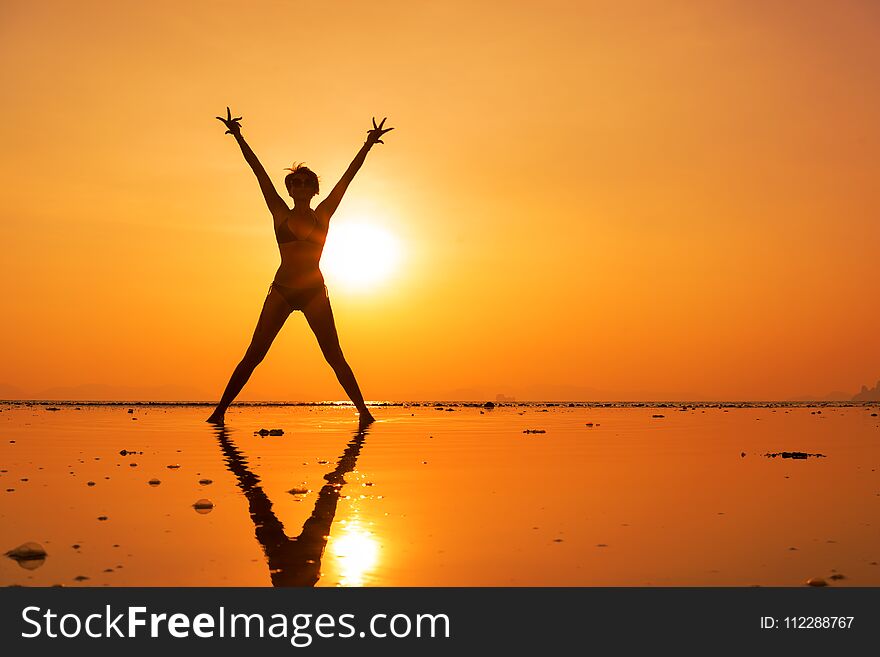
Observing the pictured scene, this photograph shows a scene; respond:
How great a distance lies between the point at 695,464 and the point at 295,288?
12.2 m

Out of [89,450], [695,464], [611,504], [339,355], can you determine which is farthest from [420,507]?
[339,355]

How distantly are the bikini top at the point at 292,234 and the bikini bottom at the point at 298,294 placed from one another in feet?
4.00

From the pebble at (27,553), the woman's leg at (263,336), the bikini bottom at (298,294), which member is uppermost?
the bikini bottom at (298,294)

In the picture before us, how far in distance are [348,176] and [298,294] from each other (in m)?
3.46

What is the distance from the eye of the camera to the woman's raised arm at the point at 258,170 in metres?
20.7

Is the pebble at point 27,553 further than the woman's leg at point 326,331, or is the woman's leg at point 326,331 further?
the woman's leg at point 326,331

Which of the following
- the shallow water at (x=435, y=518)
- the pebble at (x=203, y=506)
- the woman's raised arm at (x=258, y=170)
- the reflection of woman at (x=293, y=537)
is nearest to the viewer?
the reflection of woman at (x=293, y=537)

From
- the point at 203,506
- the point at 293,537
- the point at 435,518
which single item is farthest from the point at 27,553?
the point at 435,518

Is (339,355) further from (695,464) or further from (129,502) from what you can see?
(129,502)

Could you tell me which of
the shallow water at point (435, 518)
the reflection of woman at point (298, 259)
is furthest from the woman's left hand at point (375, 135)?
the shallow water at point (435, 518)

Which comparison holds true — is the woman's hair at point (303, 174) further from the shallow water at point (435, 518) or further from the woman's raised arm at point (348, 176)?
the shallow water at point (435, 518)

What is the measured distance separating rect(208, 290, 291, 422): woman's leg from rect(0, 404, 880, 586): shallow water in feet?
24.7

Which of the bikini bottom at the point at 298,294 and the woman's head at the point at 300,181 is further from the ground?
the woman's head at the point at 300,181

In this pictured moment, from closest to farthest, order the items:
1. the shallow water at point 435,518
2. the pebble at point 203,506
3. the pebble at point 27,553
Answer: the shallow water at point 435,518 → the pebble at point 27,553 → the pebble at point 203,506
